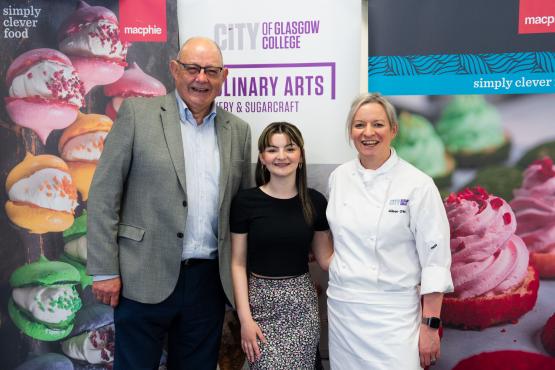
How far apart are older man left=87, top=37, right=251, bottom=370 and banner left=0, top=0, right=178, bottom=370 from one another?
0.61m

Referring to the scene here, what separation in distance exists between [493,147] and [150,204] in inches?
64.0

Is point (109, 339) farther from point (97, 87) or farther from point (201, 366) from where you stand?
point (97, 87)

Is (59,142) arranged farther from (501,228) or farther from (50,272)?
(501,228)

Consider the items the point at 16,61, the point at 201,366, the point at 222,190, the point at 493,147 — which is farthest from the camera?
the point at 16,61

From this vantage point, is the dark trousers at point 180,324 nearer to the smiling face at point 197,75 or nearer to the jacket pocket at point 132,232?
the jacket pocket at point 132,232

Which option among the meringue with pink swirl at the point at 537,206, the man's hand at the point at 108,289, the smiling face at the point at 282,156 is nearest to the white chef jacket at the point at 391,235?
the smiling face at the point at 282,156

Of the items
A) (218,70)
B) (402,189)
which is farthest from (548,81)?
(218,70)

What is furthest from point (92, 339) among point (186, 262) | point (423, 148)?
point (423, 148)

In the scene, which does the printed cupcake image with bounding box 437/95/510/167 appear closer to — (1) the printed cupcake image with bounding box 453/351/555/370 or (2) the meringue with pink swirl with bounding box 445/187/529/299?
(2) the meringue with pink swirl with bounding box 445/187/529/299

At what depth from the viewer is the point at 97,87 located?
2512mm

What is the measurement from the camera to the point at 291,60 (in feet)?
8.30

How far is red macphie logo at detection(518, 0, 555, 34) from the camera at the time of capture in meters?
2.20

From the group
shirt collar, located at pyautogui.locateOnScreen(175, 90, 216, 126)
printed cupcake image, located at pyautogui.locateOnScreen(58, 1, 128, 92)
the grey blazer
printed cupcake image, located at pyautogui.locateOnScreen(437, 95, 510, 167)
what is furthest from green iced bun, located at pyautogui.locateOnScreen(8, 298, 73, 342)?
printed cupcake image, located at pyautogui.locateOnScreen(437, 95, 510, 167)

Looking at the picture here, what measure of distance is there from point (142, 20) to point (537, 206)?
2.19m
